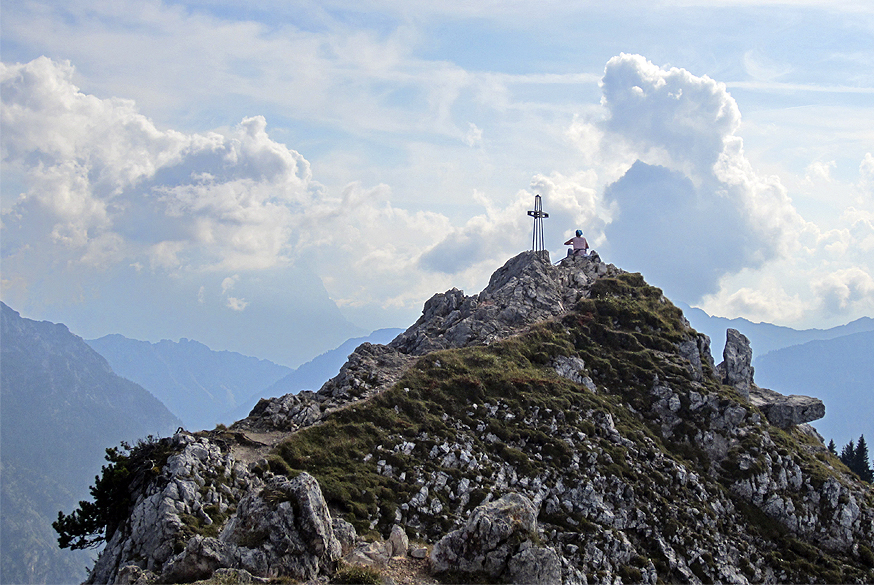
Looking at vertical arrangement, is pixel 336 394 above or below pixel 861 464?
below

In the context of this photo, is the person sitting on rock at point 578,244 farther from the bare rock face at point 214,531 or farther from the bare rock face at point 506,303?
the bare rock face at point 214,531

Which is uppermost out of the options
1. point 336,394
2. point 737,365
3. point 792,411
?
point 737,365

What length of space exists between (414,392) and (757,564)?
115 ft

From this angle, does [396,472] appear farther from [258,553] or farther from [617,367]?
[617,367]

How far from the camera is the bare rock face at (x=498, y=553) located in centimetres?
2897

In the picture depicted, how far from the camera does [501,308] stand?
86312mm

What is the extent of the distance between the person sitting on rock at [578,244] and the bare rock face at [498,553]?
3178 inches

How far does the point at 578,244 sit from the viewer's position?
4240 inches

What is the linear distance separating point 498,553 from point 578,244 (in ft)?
276

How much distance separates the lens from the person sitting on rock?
4198 inches

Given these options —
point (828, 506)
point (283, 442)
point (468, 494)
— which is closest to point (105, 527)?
point (283, 442)

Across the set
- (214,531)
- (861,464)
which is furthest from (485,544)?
(861,464)

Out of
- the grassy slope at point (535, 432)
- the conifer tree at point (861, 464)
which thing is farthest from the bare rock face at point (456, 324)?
the conifer tree at point (861, 464)

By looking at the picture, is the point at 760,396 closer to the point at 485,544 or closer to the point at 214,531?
the point at 485,544
